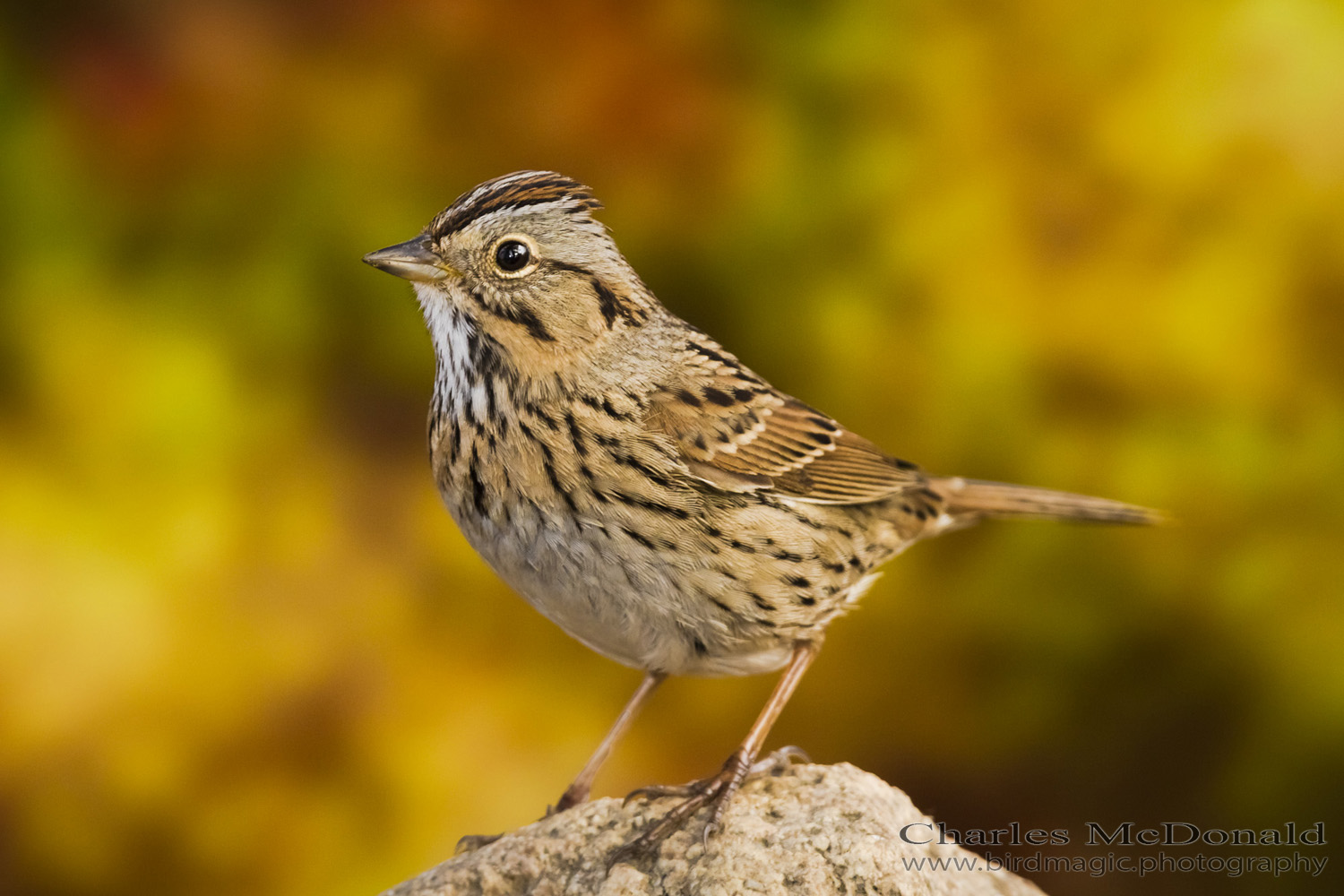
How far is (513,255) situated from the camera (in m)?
3.07

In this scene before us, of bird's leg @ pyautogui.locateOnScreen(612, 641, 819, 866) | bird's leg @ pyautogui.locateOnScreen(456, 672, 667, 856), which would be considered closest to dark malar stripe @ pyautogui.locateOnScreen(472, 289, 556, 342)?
bird's leg @ pyautogui.locateOnScreen(456, 672, 667, 856)

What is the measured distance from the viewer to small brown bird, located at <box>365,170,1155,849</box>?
289 cm

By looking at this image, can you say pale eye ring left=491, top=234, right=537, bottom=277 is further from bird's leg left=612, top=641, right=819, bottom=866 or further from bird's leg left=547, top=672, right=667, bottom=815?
bird's leg left=612, top=641, right=819, bottom=866

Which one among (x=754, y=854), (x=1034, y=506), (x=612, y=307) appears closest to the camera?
(x=754, y=854)

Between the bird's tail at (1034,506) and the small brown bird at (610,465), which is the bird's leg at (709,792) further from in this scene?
the bird's tail at (1034,506)

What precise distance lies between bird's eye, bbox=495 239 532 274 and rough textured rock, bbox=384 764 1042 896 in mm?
1295

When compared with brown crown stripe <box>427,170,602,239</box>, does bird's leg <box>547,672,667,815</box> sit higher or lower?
lower

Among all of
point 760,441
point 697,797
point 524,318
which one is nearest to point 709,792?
point 697,797

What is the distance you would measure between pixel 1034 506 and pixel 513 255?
184 centimetres

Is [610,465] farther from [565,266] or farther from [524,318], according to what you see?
[565,266]

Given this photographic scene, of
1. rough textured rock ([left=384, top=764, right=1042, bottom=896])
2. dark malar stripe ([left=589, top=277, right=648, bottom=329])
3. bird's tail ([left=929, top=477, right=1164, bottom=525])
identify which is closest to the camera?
rough textured rock ([left=384, top=764, right=1042, bottom=896])

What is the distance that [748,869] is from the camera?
270cm

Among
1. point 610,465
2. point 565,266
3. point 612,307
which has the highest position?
point 565,266

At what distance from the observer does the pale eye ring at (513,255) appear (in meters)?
3.05
